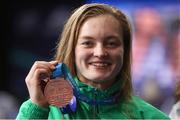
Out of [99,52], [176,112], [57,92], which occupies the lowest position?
[176,112]

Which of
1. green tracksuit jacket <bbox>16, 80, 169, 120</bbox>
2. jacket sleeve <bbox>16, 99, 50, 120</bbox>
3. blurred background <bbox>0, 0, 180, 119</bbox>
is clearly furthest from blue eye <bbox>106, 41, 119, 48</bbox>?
blurred background <bbox>0, 0, 180, 119</bbox>

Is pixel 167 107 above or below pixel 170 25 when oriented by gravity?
below

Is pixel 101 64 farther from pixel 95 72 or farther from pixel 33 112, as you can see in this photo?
pixel 33 112

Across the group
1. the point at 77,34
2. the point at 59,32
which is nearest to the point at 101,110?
the point at 77,34

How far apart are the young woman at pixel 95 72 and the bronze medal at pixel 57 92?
0.02 meters

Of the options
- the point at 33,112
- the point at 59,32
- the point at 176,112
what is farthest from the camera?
the point at 59,32

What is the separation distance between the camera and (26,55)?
499cm

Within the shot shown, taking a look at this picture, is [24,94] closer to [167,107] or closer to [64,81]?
[167,107]

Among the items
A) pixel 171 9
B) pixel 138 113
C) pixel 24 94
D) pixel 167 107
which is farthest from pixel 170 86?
pixel 138 113

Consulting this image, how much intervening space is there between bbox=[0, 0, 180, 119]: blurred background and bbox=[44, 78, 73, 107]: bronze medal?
119 inches

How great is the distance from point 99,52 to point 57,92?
0.15 meters

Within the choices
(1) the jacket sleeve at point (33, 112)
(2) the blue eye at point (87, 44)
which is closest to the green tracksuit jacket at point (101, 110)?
(1) the jacket sleeve at point (33, 112)

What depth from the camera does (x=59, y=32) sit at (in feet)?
16.0

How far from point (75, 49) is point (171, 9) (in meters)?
3.46
